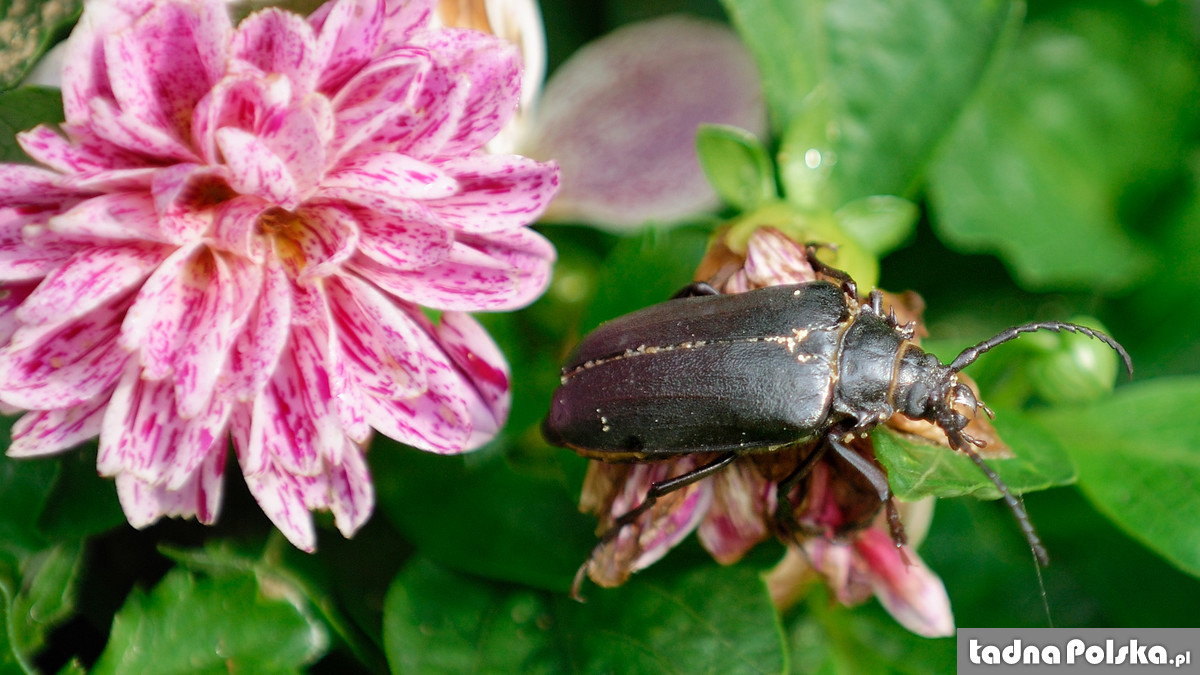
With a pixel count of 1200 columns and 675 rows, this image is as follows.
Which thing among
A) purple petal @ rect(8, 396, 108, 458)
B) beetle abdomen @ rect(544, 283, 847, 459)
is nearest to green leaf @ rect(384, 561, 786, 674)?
beetle abdomen @ rect(544, 283, 847, 459)

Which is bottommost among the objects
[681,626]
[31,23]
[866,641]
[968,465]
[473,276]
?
[866,641]

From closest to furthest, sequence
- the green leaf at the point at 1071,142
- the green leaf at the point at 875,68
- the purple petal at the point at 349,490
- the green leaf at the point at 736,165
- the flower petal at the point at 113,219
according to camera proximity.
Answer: the flower petal at the point at 113,219 < the purple petal at the point at 349,490 < the green leaf at the point at 736,165 < the green leaf at the point at 875,68 < the green leaf at the point at 1071,142

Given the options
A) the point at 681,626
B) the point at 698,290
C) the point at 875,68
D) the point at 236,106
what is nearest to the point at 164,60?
the point at 236,106

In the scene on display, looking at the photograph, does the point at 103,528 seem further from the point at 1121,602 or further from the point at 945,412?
the point at 1121,602

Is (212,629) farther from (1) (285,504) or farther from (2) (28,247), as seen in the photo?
(2) (28,247)

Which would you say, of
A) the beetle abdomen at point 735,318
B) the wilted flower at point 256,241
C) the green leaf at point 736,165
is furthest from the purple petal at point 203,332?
the green leaf at point 736,165

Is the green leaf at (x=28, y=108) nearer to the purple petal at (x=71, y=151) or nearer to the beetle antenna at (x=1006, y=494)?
the purple petal at (x=71, y=151)
